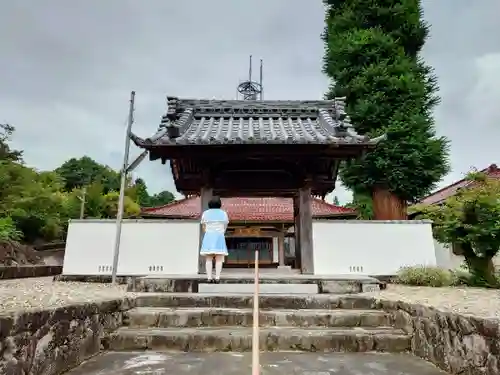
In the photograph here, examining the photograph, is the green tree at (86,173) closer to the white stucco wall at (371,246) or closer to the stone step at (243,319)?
the white stucco wall at (371,246)

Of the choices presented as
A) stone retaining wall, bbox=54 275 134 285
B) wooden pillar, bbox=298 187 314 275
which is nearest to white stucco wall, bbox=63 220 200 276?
stone retaining wall, bbox=54 275 134 285

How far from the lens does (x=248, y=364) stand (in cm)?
319

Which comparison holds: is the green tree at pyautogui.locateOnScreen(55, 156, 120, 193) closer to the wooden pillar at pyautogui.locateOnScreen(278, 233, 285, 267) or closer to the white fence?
the wooden pillar at pyautogui.locateOnScreen(278, 233, 285, 267)

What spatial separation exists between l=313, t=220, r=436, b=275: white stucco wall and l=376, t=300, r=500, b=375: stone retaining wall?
414 cm

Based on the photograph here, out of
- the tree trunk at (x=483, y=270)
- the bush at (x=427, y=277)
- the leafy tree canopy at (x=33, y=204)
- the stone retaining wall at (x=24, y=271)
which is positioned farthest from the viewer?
the leafy tree canopy at (x=33, y=204)

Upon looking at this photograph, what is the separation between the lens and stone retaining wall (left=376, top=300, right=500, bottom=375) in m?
2.52

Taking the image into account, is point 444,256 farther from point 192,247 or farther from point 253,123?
point 192,247

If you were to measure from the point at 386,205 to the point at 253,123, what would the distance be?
19.0 ft

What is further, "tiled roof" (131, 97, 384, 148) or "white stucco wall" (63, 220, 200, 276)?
"white stucco wall" (63, 220, 200, 276)

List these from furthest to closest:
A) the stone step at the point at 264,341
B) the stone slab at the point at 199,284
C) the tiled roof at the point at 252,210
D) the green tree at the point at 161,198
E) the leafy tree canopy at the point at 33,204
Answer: the green tree at the point at 161,198
the tiled roof at the point at 252,210
the leafy tree canopy at the point at 33,204
the stone slab at the point at 199,284
the stone step at the point at 264,341

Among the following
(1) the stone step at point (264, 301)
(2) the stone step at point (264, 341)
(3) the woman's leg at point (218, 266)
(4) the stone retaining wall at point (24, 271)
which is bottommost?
(2) the stone step at point (264, 341)

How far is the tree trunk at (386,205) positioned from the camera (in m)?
11.4

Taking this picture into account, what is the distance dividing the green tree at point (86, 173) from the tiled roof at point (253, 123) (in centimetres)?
3490

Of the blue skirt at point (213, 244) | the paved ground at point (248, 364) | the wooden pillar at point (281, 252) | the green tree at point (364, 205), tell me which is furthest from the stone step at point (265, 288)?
the wooden pillar at point (281, 252)
